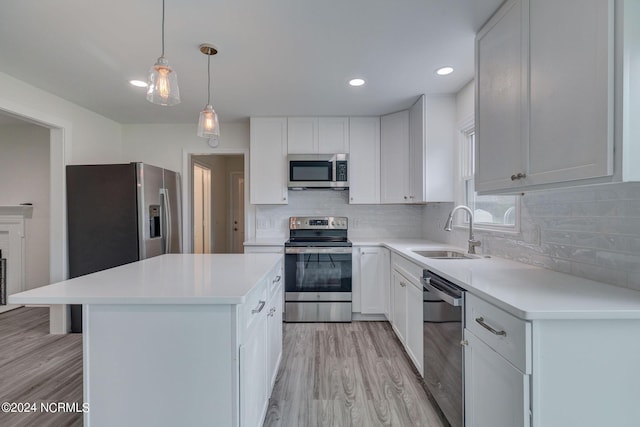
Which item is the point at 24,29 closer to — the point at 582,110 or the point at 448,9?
the point at 448,9

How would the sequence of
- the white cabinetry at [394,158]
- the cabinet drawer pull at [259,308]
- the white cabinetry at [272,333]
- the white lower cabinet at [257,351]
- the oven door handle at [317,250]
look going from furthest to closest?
1. the white cabinetry at [394,158]
2. the oven door handle at [317,250]
3. the white cabinetry at [272,333]
4. the cabinet drawer pull at [259,308]
5. the white lower cabinet at [257,351]

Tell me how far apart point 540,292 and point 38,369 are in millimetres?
3463

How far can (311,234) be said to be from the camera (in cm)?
364

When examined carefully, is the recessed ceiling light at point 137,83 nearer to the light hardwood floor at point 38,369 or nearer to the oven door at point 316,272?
the oven door at point 316,272

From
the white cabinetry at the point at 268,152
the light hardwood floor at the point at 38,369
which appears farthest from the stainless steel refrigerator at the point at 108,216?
the white cabinetry at the point at 268,152

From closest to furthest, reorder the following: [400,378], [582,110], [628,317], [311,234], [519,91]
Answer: [628,317]
[582,110]
[519,91]
[400,378]
[311,234]

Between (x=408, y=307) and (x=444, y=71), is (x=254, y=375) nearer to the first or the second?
(x=408, y=307)

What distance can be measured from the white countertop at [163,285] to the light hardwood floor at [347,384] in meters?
0.94

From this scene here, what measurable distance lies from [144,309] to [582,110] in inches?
73.1

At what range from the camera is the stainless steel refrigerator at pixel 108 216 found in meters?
2.84

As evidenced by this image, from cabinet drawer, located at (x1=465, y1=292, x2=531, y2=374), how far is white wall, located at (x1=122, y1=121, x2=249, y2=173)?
3289 millimetres

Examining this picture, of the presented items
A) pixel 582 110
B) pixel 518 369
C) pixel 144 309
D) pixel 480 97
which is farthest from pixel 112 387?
pixel 480 97

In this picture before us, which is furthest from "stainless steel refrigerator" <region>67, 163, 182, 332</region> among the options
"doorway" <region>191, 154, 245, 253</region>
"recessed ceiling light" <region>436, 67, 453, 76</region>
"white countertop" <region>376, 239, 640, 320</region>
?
"recessed ceiling light" <region>436, 67, 453, 76</region>

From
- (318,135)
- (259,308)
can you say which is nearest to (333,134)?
(318,135)
